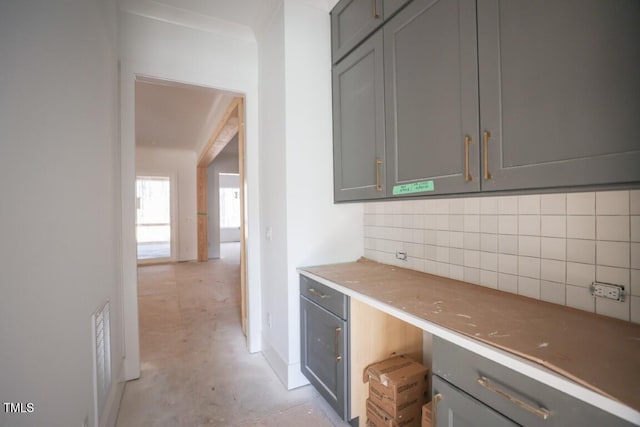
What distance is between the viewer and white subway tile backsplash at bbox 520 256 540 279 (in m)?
1.25

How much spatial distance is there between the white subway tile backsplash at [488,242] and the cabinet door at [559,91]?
42cm

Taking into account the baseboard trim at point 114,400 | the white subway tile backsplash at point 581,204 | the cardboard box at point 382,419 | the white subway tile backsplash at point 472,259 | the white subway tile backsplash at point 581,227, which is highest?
the white subway tile backsplash at point 581,204

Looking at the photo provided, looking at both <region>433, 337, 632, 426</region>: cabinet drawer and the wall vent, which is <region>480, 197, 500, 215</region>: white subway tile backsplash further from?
the wall vent

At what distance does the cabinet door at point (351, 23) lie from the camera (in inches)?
66.5

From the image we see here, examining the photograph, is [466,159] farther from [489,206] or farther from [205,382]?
[205,382]

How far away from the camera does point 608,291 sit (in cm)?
103

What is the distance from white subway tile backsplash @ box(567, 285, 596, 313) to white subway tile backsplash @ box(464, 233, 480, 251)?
0.41 meters

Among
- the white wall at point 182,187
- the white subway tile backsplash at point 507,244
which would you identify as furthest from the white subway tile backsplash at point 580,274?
the white wall at point 182,187

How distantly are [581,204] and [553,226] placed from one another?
5.0 inches

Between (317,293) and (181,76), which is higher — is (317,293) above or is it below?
below

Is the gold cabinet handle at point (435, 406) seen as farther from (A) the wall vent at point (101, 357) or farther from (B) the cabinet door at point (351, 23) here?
(B) the cabinet door at point (351, 23)

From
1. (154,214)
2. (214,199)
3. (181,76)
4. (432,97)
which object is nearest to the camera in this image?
(432,97)

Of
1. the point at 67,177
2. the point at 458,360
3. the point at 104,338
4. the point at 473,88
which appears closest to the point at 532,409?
the point at 458,360

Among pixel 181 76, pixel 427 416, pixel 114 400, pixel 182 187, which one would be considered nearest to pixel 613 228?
pixel 427 416
